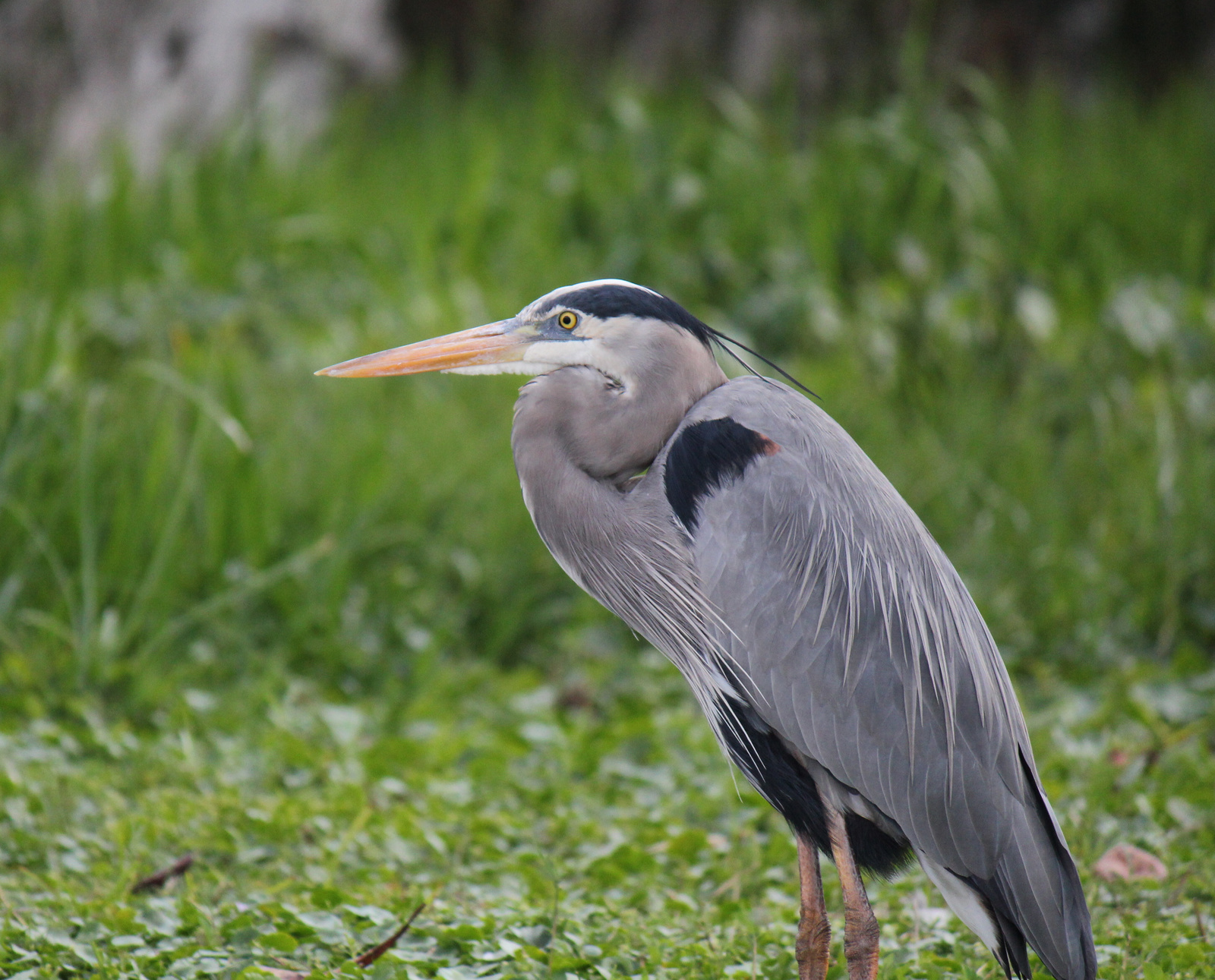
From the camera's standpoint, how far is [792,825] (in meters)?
2.49

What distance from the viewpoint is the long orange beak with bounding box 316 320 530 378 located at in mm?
2543

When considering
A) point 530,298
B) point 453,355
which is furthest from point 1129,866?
point 530,298

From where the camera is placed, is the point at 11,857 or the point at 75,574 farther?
the point at 75,574

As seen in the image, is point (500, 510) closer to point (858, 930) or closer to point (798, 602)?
→ point (798, 602)

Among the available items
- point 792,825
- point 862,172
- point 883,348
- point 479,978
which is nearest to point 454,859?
point 479,978

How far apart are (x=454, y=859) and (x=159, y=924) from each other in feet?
2.49

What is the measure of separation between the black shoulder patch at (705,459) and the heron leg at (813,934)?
71 centimetres

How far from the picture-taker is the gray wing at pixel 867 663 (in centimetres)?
236

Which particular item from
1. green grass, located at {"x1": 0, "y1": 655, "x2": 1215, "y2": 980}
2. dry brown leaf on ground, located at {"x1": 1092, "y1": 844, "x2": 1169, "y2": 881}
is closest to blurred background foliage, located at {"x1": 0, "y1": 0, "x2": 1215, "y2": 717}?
green grass, located at {"x1": 0, "y1": 655, "x2": 1215, "y2": 980}

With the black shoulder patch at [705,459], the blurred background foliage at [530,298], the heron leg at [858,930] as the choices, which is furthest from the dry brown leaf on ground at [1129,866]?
the black shoulder patch at [705,459]

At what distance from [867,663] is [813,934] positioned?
1.66 feet

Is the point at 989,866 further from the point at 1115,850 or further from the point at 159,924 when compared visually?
the point at 159,924

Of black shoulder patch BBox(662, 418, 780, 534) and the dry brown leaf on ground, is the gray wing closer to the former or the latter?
black shoulder patch BBox(662, 418, 780, 534)

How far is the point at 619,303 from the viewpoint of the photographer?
248cm
